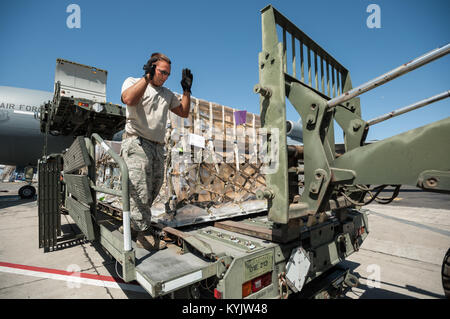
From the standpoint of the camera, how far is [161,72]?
7.99 ft

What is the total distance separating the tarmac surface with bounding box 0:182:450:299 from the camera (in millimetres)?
3037

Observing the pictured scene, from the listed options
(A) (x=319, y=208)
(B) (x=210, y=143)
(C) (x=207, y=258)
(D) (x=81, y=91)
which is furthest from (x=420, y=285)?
(D) (x=81, y=91)

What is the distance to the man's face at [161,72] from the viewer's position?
2.43m

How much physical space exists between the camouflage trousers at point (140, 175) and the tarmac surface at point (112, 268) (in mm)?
586

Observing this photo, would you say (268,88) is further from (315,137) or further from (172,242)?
(172,242)

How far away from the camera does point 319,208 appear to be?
2033 mm

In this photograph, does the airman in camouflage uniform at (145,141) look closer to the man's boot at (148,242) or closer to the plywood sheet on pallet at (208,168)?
the man's boot at (148,242)

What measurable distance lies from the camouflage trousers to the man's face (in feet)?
2.22

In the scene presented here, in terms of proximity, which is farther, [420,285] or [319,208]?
[420,285]

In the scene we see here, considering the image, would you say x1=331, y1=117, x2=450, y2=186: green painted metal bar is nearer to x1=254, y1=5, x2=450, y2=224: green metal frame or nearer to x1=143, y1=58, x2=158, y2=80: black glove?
x1=254, y1=5, x2=450, y2=224: green metal frame

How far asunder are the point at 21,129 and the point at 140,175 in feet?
48.1

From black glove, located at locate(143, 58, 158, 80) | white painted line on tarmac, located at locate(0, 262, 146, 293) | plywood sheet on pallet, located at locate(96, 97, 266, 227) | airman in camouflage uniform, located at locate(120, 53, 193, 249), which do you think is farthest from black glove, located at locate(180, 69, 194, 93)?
white painted line on tarmac, located at locate(0, 262, 146, 293)
